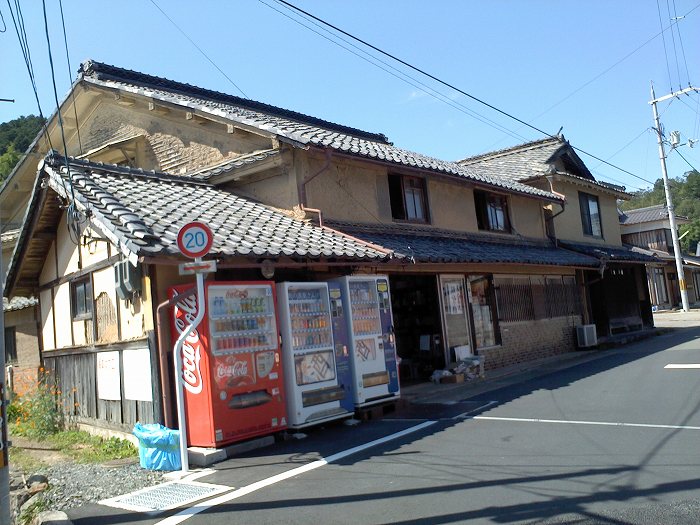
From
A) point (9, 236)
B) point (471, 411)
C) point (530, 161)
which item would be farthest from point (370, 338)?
point (530, 161)

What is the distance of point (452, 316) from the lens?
46.9 ft

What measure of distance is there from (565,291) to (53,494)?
16641 mm

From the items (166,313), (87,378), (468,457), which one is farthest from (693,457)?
(87,378)

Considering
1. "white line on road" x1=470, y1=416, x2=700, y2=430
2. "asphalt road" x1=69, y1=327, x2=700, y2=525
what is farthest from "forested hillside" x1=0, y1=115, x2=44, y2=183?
"white line on road" x1=470, y1=416, x2=700, y2=430

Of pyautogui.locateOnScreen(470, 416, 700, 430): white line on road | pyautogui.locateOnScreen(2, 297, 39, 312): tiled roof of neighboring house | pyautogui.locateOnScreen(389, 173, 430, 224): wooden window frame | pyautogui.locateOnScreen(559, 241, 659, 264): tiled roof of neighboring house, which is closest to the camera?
pyautogui.locateOnScreen(470, 416, 700, 430): white line on road

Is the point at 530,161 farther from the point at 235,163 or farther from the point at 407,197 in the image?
the point at 235,163

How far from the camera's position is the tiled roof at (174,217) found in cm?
786

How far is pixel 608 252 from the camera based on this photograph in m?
22.1

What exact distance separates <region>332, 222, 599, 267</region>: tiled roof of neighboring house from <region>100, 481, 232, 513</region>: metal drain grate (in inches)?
233

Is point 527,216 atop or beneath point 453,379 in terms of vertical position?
atop

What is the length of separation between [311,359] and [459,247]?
21.8 ft

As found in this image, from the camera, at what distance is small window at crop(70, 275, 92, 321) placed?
421 inches

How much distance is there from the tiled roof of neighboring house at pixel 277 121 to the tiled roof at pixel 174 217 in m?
1.64

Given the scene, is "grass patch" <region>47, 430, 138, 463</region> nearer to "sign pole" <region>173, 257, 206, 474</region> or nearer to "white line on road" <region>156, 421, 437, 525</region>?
"sign pole" <region>173, 257, 206, 474</region>
